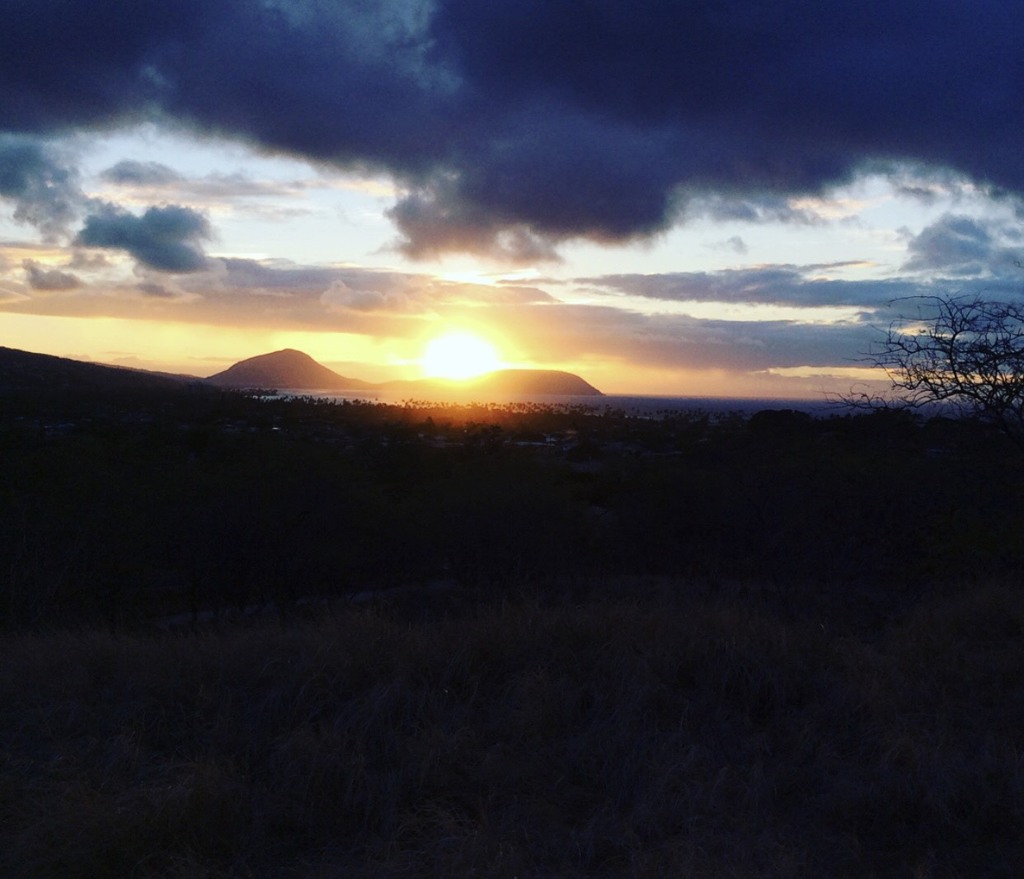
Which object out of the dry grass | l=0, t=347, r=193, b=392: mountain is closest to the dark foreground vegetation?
the dry grass

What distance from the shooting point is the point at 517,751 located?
648 centimetres

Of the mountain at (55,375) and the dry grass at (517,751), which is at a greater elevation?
the mountain at (55,375)

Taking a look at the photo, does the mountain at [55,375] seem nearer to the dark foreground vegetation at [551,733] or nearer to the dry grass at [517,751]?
the dark foreground vegetation at [551,733]

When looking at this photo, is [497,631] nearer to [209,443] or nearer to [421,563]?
[421,563]

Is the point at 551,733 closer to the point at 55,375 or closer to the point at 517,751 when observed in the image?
the point at 517,751

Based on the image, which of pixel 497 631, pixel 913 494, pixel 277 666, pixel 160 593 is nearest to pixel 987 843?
pixel 497 631

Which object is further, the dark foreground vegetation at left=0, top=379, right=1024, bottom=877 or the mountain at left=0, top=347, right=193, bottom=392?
the mountain at left=0, top=347, right=193, bottom=392

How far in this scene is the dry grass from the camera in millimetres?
5172

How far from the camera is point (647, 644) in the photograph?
813 cm

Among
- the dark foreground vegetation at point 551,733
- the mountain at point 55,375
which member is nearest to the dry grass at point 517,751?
the dark foreground vegetation at point 551,733

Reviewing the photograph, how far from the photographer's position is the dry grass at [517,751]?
17.0ft

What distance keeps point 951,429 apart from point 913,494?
13.7 feet

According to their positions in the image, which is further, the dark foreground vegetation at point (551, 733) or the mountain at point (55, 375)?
the mountain at point (55, 375)

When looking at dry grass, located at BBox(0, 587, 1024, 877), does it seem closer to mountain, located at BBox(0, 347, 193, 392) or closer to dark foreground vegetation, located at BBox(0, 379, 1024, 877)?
dark foreground vegetation, located at BBox(0, 379, 1024, 877)
